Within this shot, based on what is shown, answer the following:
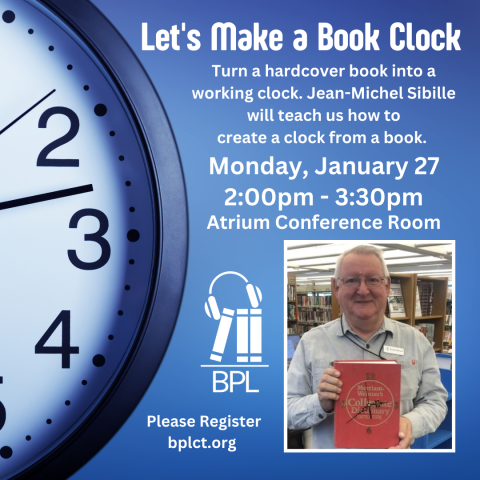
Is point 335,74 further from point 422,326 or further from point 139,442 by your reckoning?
point 139,442

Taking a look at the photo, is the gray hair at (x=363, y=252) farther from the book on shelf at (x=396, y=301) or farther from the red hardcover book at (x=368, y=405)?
the red hardcover book at (x=368, y=405)

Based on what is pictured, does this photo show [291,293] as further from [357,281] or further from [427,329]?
[427,329]

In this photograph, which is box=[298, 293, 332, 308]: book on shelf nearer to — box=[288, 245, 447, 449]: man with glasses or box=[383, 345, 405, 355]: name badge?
box=[288, 245, 447, 449]: man with glasses

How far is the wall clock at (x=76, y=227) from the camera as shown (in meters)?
1.18

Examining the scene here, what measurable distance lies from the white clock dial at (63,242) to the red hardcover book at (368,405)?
460mm

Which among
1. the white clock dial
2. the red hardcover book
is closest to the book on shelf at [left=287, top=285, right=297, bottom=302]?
the red hardcover book

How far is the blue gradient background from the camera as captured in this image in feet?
3.81

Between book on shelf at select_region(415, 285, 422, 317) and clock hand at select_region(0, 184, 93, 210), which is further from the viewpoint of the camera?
clock hand at select_region(0, 184, 93, 210)

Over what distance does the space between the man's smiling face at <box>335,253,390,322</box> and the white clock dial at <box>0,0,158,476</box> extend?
0.41m

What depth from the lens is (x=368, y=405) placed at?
3.74ft

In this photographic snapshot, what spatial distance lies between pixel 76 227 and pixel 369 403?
0.71m

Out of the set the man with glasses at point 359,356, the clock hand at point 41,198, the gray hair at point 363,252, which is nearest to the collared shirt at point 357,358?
the man with glasses at point 359,356

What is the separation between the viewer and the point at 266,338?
3.83ft

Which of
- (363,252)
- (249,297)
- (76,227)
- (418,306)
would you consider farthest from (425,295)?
(76,227)
